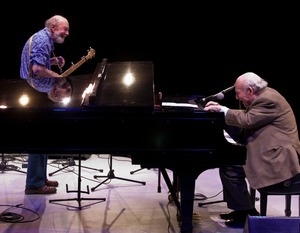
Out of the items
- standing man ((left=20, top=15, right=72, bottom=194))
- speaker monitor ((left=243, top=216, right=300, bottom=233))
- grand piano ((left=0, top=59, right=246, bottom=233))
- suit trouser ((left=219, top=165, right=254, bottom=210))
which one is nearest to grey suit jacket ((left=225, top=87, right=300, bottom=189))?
suit trouser ((left=219, top=165, right=254, bottom=210))

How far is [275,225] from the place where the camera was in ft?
7.77

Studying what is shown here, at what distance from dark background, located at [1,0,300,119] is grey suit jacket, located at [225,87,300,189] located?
3336 mm

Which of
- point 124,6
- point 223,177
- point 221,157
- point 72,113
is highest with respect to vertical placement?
point 124,6

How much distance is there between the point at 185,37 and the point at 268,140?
3596mm

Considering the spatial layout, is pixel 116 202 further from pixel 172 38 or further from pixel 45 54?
pixel 172 38

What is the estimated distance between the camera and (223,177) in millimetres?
4141

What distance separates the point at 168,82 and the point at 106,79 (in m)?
3.40

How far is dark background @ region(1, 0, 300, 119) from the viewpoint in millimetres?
6949

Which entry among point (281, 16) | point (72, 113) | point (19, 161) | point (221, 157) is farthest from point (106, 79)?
point (281, 16)

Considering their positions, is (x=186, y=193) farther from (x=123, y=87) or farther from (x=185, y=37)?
(x=185, y=37)

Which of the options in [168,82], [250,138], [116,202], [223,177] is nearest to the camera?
[250,138]

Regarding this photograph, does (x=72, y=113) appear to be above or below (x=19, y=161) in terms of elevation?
above

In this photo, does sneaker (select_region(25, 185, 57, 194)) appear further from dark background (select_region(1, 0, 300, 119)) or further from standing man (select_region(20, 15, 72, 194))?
dark background (select_region(1, 0, 300, 119))

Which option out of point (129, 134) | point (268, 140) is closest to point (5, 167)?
point (129, 134)
